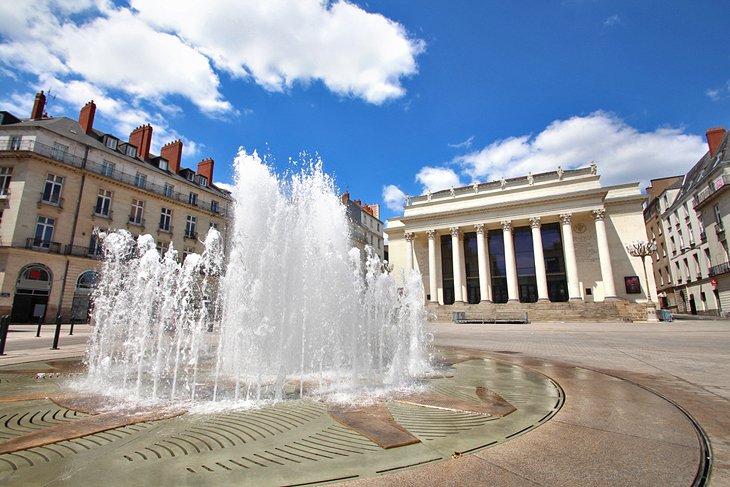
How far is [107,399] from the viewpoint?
5.02 meters

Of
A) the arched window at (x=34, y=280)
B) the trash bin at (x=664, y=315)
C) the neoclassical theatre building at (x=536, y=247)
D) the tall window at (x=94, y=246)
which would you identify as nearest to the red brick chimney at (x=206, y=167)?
the tall window at (x=94, y=246)

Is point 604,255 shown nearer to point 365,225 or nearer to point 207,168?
point 365,225

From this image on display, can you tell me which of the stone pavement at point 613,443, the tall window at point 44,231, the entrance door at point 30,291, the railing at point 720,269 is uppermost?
the tall window at point 44,231

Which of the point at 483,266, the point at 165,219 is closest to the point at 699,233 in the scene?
the point at 483,266

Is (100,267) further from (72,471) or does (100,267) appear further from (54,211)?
(72,471)

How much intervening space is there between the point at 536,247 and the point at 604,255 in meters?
6.21

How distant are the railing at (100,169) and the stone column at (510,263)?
33.3 metres

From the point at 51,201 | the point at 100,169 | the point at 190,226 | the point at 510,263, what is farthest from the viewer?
the point at 510,263

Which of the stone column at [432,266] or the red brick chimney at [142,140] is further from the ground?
the red brick chimney at [142,140]

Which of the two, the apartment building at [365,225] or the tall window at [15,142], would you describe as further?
the apartment building at [365,225]

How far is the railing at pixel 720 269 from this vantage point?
33669 millimetres

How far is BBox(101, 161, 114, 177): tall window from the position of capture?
29.3 metres

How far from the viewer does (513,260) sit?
1515 inches

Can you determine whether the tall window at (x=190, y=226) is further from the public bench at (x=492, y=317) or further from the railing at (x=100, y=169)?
the public bench at (x=492, y=317)
